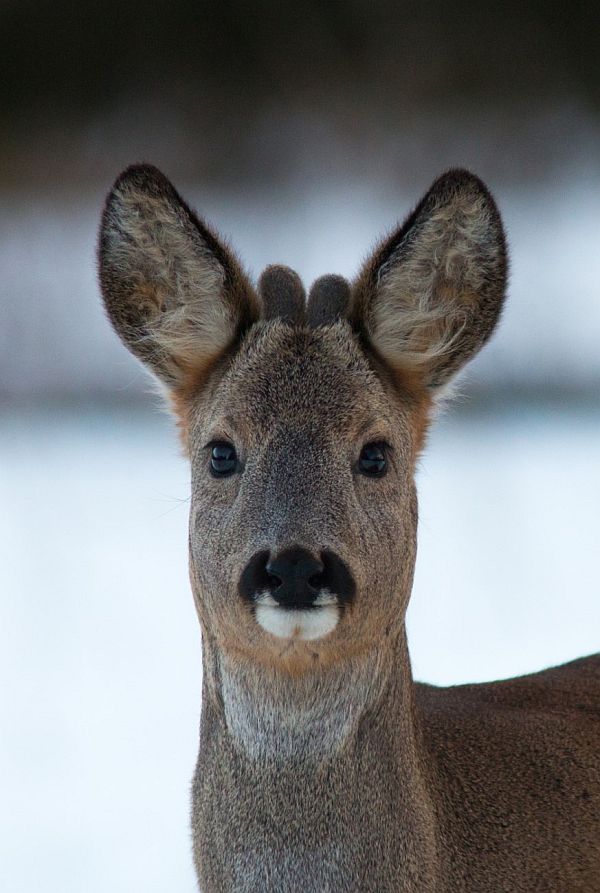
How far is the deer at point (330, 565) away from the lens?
9.02 feet

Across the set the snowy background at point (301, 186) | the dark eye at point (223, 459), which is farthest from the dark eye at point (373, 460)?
the snowy background at point (301, 186)

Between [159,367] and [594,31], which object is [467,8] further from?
[159,367]

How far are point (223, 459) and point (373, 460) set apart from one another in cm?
31

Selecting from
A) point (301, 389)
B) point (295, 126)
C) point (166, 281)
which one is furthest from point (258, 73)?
point (301, 389)

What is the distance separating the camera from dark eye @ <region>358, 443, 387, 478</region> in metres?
2.88

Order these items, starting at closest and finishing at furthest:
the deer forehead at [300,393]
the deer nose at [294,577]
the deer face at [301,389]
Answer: the deer nose at [294,577] → the deer face at [301,389] → the deer forehead at [300,393]

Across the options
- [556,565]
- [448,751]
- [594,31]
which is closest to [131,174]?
[448,751]

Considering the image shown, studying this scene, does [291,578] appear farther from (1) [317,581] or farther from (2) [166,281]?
(2) [166,281]

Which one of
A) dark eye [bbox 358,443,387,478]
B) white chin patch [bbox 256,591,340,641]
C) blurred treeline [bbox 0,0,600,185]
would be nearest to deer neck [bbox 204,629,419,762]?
white chin patch [bbox 256,591,340,641]

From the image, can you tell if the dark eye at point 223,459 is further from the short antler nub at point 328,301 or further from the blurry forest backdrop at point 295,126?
the blurry forest backdrop at point 295,126

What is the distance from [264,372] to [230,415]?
12cm

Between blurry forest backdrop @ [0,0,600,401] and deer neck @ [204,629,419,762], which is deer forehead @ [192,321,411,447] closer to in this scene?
deer neck @ [204,629,419,762]

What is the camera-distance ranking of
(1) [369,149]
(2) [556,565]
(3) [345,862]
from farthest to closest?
(1) [369,149] < (2) [556,565] < (3) [345,862]

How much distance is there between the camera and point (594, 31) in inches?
326
